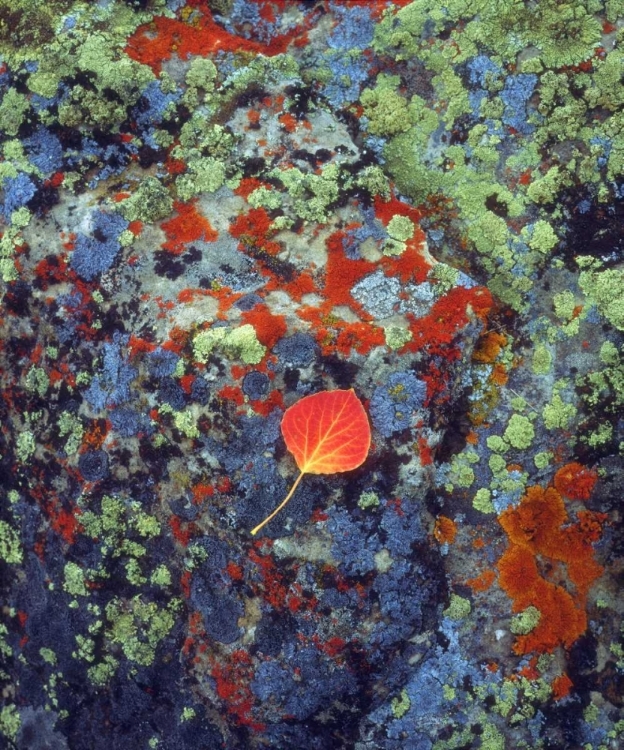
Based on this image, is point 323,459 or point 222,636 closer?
point 323,459

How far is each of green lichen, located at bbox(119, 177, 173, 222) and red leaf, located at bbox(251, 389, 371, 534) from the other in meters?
2.47

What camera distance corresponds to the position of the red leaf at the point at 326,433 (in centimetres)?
619

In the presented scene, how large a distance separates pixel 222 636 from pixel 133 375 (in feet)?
8.56

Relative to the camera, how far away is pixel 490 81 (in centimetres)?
735

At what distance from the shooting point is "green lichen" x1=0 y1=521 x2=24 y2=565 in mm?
7797

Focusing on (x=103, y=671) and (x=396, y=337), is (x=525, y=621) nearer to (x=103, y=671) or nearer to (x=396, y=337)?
(x=396, y=337)

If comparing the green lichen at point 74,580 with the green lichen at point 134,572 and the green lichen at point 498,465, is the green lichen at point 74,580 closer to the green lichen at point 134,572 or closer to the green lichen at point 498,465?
the green lichen at point 134,572

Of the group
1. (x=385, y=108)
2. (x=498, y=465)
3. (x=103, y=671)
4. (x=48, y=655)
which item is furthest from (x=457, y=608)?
(x=385, y=108)

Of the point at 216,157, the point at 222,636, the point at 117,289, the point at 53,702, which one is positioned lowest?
the point at 53,702

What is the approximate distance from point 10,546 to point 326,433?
13.5ft

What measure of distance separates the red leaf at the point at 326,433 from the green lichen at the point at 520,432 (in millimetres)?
1475

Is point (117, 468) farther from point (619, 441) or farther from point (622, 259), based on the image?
point (622, 259)

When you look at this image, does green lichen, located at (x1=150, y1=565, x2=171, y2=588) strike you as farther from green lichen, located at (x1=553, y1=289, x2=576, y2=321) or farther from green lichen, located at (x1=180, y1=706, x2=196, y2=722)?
green lichen, located at (x1=553, y1=289, x2=576, y2=321)

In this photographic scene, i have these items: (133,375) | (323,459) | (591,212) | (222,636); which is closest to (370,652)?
(222,636)
